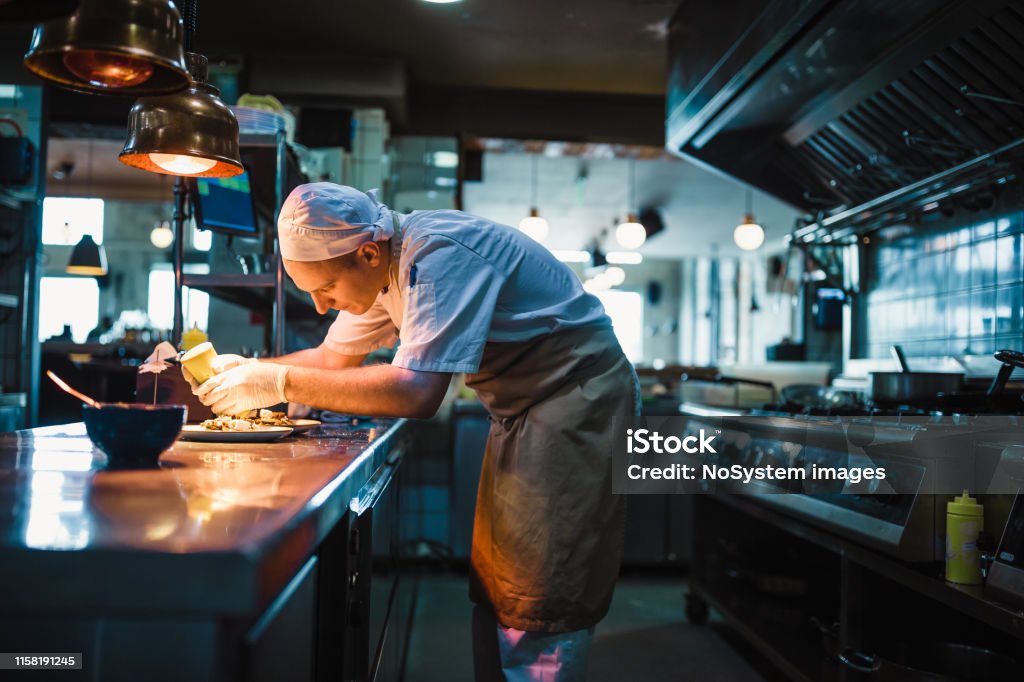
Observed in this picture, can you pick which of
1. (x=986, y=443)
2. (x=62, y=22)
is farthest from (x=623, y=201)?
(x=62, y=22)

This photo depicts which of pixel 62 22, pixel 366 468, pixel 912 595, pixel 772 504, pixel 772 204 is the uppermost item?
pixel 772 204

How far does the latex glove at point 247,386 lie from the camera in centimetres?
138

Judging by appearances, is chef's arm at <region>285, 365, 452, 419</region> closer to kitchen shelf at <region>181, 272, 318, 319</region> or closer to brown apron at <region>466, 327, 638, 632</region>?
brown apron at <region>466, 327, 638, 632</region>

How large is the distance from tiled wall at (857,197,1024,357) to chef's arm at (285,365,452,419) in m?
2.09

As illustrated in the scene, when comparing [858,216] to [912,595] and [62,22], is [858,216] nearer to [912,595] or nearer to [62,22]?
[912,595]

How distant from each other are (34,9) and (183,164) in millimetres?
678

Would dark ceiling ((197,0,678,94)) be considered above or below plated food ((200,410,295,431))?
above

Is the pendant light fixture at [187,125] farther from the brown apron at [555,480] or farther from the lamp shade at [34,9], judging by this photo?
the brown apron at [555,480]

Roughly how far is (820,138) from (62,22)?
2.86 meters

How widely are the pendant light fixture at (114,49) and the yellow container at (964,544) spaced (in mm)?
1665

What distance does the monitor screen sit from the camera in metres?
2.33

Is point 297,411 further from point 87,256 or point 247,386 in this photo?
point 87,256

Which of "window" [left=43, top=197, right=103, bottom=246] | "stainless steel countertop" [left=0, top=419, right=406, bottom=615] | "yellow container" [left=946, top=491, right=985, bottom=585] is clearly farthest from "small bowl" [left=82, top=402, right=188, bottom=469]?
"window" [left=43, top=197, right=103, bottom=246]

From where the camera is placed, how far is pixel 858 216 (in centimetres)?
309
